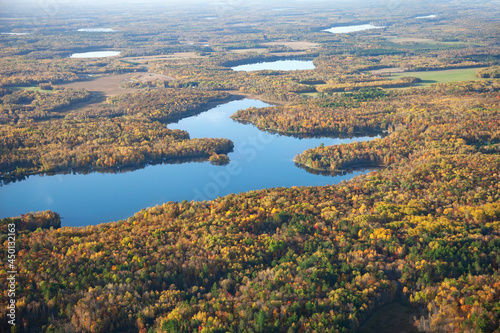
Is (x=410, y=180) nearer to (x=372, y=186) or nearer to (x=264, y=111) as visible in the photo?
(x=372, y=186)

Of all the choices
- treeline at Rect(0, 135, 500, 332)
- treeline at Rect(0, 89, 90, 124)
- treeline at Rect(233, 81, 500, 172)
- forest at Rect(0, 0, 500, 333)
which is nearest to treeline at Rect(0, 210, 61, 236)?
forest at Rect(0, 0, 500, 333)

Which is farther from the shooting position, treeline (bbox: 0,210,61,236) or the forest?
treeline (bbox: 0,210,61,236)

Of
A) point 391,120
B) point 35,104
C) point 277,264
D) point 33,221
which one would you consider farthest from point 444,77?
point 33,221

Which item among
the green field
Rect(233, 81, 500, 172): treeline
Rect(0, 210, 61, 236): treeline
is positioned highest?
the green field

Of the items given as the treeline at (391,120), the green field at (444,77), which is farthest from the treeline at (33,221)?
the green field at (444,77)

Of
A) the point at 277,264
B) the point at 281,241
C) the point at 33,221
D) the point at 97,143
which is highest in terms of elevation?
the point at 97,143

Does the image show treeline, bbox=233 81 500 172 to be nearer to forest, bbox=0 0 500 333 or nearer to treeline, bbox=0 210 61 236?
forest, bbox=0 0 500 333

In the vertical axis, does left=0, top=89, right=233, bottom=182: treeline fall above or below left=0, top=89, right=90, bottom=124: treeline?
→ below

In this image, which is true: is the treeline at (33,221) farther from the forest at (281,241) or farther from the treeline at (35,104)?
the treeline at (35,104)

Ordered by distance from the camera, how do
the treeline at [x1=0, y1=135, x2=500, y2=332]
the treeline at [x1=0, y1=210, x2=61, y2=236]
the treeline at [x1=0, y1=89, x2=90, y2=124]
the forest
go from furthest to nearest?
the treeline at [x1=0, y1=89, x2=90, y2=124], the treeline at [x1=0, y1=210, x2=61, y2=236], the forest, the treeline at [x1=0, y1=135, x2=500, y2=332]

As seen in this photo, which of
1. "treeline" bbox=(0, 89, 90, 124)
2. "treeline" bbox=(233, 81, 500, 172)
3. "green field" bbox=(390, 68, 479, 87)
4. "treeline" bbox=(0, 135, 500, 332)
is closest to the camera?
"treeline" bbox=(0, 135, 500, 332)

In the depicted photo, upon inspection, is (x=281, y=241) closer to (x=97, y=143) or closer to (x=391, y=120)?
(x=97, y=143)
